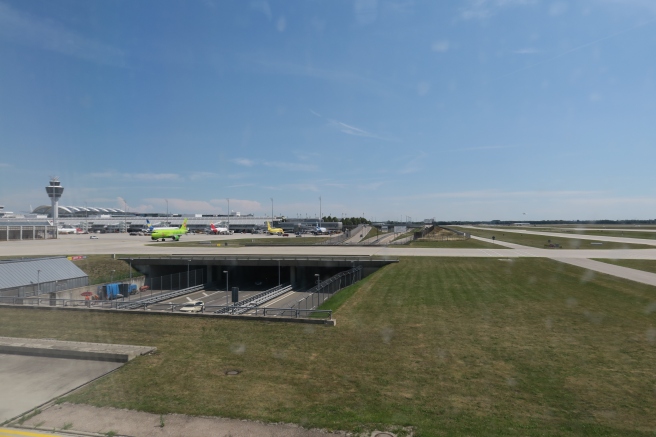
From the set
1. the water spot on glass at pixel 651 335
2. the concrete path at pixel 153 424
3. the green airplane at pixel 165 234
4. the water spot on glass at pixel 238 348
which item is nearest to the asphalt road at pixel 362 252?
the green airplane at pixel 165 234

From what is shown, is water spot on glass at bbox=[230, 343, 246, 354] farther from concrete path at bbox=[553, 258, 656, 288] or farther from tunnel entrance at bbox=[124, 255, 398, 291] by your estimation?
concrete path at bbox=[553, 258, 656, 288]

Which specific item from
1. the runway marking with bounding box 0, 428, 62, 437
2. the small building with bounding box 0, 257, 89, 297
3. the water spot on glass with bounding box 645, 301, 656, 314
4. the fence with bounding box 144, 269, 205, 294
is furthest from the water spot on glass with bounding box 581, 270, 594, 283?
the small building with bounding box 0, 257, 89, 297

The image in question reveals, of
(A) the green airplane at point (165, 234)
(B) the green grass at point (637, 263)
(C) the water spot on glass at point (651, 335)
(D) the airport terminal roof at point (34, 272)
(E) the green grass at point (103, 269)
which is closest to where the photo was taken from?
(C) the water spot on glass at point (651, 335)

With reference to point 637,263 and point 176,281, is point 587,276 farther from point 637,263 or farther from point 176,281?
point 176,281

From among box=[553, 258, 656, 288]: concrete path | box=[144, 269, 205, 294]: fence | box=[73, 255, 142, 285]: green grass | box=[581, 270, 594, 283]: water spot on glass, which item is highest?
box=[553, 258, 656, 288]: concrete path

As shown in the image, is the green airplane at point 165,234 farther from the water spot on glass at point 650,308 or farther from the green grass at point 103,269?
the water spot on glass at point 650,308
